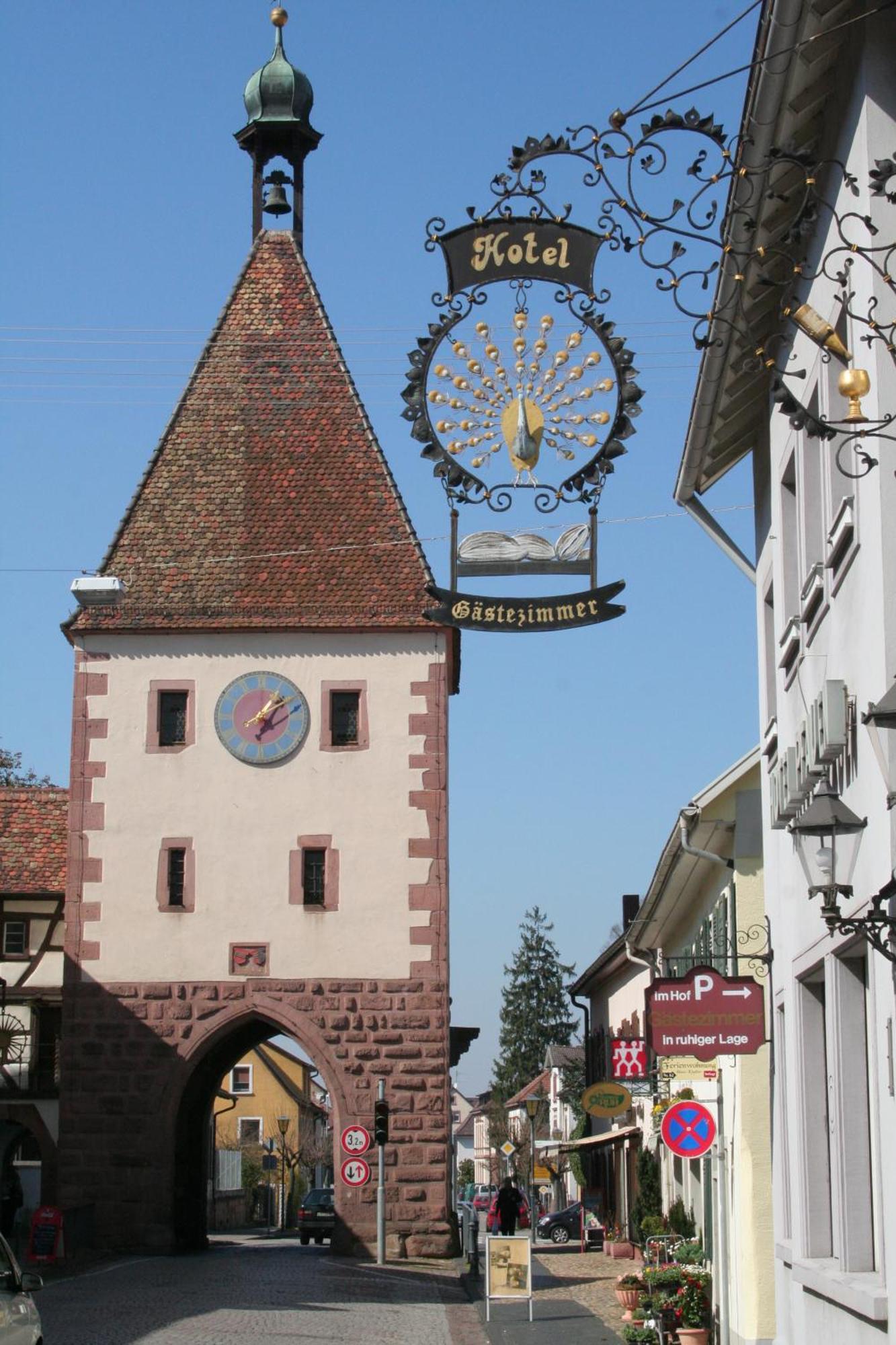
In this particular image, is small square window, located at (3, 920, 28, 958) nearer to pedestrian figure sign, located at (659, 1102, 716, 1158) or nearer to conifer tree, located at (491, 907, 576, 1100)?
pedestrian figure sign, located at (659, 1102, 716, 1158)

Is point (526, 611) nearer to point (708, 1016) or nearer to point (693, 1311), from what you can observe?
point (708, 1016)

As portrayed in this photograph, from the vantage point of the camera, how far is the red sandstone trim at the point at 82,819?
1256 inches

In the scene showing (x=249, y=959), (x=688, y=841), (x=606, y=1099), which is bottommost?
(x=606, y=1099)

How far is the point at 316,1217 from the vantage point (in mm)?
46875

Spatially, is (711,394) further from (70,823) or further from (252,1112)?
(252,1112)

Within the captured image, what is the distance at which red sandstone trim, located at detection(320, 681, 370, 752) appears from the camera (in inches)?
1275

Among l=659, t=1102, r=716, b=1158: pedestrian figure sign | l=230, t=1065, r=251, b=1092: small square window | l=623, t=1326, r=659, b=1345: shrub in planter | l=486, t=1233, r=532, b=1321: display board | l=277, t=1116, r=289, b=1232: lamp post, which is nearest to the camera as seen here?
l=659, t=1102, r=716, b=1158: pedestrian figure sign

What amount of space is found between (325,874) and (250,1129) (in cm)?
4281

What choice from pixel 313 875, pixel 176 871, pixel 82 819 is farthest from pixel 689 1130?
pixel 82 819

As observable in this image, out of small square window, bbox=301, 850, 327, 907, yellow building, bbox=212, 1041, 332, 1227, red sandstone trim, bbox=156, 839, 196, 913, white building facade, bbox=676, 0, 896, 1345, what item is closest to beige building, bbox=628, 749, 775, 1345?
white building facade, bbox=676, 0, 896, 1345

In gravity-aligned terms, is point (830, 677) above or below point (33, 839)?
below

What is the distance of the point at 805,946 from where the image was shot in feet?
36.1

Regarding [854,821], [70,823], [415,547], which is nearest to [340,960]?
[70,823]

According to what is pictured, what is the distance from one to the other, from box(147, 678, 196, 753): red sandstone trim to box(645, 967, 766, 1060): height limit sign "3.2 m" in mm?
19620
